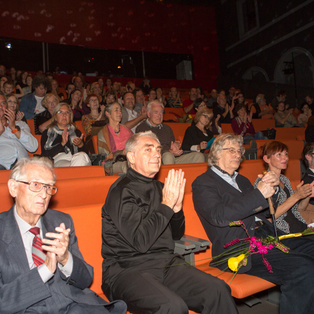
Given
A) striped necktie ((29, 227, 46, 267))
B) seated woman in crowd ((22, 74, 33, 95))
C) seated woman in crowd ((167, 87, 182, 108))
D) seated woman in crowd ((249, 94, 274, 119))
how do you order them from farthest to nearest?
1. seated woman in crowd ((167, 87, 182, 108))
2. seated woman in crowd ((249, 94, 274, 119))
3. seated woman in crowd ((22, 74, 33, 95))
4. striped necktie ((29, 227, 46, 267))

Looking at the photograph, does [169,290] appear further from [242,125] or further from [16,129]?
[242,125]

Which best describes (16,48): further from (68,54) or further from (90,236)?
(90,236)

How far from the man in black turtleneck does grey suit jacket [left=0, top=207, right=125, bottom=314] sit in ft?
0.54

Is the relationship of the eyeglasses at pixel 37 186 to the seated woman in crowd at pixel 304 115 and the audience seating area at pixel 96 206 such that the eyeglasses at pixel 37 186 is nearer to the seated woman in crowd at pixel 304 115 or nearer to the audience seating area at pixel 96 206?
the audience seating area at pixel 96 206

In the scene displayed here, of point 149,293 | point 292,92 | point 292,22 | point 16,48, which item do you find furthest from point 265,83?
point 149,293

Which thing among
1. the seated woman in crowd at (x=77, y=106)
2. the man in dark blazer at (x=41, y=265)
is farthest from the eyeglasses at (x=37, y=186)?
the seated woman in crowd at (x=77, y=106)

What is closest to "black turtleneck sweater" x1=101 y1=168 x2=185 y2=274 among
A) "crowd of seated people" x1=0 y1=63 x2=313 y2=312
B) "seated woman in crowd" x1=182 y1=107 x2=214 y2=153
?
"crowd of seated people" x1=0 y1=63 x2=313 y2=312

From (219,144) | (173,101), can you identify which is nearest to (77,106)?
(173,101)

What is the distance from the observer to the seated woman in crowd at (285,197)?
2.18m

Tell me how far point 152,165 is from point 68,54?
9395 mm

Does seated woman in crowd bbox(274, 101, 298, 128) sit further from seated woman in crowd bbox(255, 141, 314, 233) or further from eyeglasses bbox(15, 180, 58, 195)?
eyeglasses bbox(15, 180, 58, 195)

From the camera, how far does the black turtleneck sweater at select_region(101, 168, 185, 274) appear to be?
1521 millimetres

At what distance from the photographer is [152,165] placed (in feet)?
5.68

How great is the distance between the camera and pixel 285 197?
2367 millimetres
